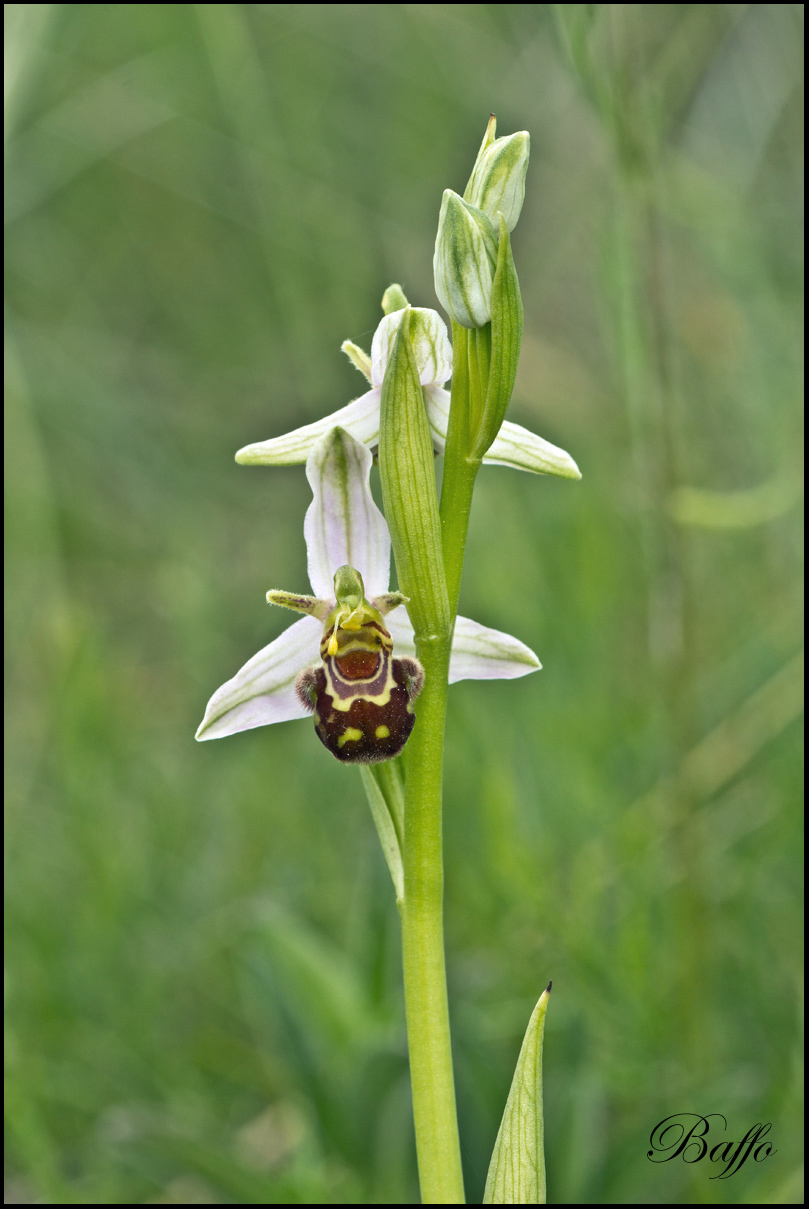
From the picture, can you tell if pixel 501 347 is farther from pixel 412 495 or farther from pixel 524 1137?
pixel 524 1137

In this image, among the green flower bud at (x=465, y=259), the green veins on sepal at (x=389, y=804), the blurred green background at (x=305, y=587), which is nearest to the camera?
the green flower bud at (x=465, y=259)

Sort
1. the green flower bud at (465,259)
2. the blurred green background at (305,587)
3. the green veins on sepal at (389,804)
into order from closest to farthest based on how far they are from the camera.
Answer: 1. the green flower bud at (465,259)
2. the green veins on sepal at (389,804)
3. the blurred green background at (305,587)

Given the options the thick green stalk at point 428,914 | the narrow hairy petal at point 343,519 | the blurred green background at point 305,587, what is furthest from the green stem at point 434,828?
the blurred green background at point 305,587

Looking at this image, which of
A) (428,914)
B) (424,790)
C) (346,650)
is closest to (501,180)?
(346,650)

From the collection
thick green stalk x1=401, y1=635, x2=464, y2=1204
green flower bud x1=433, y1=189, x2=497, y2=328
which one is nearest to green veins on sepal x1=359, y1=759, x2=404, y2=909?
thick green stalk x1=401, y1=635, x2=464, y2=1204

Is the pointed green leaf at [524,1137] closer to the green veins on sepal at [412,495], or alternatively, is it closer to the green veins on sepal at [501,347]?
the green veins on sepal at [412,495]

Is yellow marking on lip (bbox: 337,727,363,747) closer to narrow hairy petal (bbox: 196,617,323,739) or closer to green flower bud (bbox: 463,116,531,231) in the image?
narrow hairy petal (bbox: 196,617,323,739)
